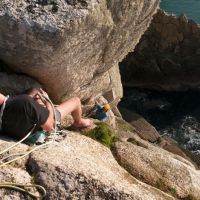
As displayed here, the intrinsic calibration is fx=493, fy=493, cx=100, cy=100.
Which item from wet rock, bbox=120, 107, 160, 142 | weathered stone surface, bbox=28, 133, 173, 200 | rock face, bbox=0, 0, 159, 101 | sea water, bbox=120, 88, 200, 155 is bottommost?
sea water, bbox=120, 88, 200, 155

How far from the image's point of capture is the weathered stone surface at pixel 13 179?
8656 millimetres

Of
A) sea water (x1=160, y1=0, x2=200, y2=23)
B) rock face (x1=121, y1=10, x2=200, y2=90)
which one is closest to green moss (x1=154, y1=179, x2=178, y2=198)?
rock face (x1=121, y1=10, x2=200, y2=90)

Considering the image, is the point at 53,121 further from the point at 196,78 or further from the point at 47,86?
the point at 196,78

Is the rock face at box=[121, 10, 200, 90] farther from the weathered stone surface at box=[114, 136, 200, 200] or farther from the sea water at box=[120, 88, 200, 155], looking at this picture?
the weathered stone surface at box=[114, 136, 200, 200]

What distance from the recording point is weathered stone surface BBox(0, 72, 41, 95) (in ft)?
38.3

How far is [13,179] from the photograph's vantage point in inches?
350

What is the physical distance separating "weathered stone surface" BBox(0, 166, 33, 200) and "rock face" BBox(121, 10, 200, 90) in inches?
1025

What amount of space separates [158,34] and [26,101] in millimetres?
25448

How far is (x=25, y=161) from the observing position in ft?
31.2

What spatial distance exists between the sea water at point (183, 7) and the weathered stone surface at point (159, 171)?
3368cm

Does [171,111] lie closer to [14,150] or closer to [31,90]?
[31,90]

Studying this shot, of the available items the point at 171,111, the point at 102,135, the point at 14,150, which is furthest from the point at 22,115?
the point at 171,111

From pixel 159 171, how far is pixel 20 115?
362 cm

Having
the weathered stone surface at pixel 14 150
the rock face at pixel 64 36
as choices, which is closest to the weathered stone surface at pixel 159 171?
the rock face at pixel 64 36
